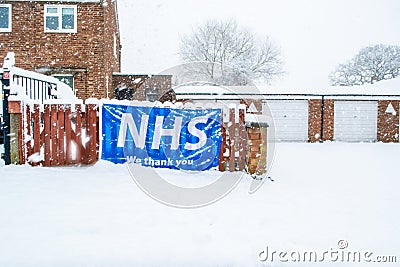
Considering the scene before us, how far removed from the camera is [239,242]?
11.4 feet

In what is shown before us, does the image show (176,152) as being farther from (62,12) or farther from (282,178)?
(62,12)

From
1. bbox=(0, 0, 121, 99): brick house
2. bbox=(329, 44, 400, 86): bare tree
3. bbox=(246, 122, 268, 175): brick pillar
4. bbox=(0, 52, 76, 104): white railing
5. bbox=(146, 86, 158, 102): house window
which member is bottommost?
bbox=(246, 122, 268, 175): brick pillar

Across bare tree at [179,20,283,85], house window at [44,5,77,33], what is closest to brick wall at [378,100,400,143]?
house window at [44,5,77,33]

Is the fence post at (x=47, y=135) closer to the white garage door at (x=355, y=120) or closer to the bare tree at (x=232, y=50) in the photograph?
the white garage door at (x=355, y=120)

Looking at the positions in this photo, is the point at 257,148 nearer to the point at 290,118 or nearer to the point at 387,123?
the point at 290,118

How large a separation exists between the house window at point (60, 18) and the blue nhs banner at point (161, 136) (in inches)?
427

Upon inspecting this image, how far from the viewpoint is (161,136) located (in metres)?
7.15

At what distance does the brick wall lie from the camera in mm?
17375

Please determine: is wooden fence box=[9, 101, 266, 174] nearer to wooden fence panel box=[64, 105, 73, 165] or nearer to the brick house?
wooden fence panel box=[64, 105, 73, 165]

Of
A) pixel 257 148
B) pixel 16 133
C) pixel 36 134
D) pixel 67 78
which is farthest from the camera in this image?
pixel 67 78

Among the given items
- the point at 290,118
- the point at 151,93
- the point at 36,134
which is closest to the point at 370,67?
the point at 290,118

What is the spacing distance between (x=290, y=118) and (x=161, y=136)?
11.7 m

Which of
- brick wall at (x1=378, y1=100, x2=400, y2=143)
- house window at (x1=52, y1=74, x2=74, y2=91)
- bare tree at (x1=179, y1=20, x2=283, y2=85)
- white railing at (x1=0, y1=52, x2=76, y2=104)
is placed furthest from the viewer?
bare tree at (x1=179, y1=20, x2=283, y2=85)

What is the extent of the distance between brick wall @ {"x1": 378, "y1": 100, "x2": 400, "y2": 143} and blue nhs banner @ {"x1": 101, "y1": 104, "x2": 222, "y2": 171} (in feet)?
44.0
